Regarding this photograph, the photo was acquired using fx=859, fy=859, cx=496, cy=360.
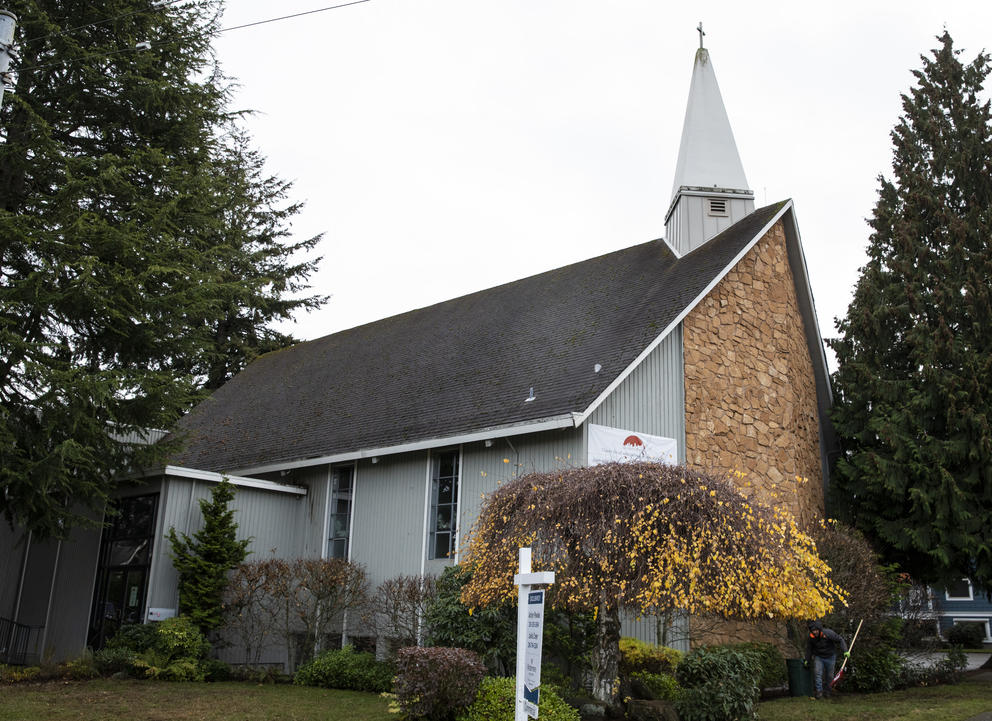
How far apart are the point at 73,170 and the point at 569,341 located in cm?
889

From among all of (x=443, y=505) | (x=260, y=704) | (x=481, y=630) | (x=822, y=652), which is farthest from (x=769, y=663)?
(x=260, y=704)

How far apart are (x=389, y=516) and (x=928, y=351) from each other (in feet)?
34.6

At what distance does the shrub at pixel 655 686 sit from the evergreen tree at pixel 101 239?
800cm

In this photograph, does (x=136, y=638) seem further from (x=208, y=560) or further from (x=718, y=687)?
(x=718, y=687)

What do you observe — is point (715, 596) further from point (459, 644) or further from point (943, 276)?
point (943, 276)

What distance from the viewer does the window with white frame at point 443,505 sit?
15273 millimetres

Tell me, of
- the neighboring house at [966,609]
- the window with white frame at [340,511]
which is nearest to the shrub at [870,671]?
the window with white frame at [340,511]

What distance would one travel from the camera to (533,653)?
703 centimetres

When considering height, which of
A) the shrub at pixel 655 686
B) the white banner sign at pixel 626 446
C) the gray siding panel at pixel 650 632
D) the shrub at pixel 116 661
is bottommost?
the shrub at pixel 116 661

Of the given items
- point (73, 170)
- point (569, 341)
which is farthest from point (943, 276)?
point (73, 170)

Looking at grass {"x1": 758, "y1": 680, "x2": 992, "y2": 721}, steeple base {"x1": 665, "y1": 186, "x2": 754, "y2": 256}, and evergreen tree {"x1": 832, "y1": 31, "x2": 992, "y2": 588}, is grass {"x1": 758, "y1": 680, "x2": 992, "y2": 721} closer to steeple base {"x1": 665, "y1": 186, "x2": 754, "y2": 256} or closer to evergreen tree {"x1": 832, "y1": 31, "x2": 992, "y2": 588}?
evergreen tree {"x1": 832, "y1": 31, "x2": 992, "y2": 588}

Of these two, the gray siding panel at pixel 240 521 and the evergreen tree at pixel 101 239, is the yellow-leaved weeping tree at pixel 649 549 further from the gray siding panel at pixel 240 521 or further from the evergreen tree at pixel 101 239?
the gray siding panel at pixel 240 521

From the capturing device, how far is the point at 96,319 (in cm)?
1316

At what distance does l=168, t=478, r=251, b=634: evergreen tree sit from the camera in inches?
592
